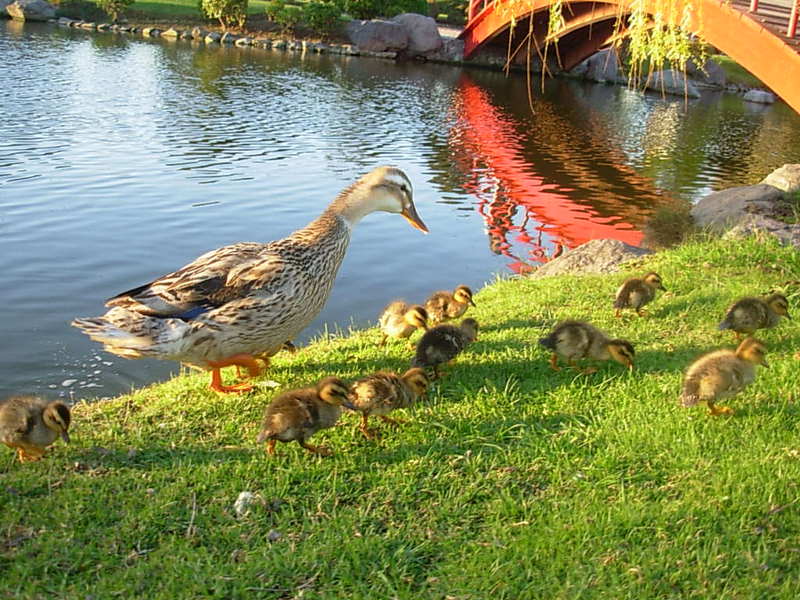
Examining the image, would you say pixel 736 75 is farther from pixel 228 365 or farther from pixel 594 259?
pixel 228 365

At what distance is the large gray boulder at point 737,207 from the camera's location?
1248cm

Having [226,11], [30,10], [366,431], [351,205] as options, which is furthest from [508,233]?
[30,10]

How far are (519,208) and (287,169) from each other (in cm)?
545

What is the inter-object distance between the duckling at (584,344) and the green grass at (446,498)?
0.17 meters

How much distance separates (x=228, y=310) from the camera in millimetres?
5965

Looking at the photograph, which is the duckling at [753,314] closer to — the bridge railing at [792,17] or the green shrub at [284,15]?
the bridge railing at [792,17]

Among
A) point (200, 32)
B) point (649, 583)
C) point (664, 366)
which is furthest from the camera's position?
point (200, 32)

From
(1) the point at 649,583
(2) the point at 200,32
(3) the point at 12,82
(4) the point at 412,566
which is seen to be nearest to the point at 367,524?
(4) the point at 412,566

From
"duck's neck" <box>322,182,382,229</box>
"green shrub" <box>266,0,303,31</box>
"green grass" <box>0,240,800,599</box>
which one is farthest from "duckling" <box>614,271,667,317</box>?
"green shrub" <box>266,0,303,31</box>

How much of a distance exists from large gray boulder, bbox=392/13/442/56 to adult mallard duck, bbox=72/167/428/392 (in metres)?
39.5

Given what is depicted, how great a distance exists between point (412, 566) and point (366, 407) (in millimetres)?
1316

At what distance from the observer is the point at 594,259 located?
1087 cm

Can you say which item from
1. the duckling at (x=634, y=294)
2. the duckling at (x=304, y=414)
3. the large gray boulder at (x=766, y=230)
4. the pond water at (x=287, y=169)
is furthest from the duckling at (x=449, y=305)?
the large gray boulder at (x=766, y=230)

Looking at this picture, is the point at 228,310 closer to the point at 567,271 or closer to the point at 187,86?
the point at 567,271
